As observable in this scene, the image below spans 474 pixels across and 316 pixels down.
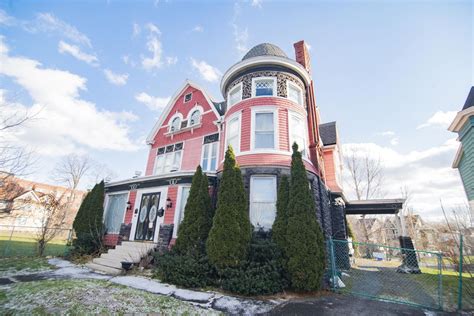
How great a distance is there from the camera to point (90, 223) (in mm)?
11156

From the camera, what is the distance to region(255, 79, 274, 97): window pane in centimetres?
1002

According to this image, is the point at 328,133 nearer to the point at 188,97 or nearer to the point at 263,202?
the point at 263,202

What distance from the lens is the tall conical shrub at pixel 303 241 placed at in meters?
6.11

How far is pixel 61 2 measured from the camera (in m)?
8.26

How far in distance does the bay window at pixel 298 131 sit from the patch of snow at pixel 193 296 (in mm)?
6695

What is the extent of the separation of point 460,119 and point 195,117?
1287 centimetres

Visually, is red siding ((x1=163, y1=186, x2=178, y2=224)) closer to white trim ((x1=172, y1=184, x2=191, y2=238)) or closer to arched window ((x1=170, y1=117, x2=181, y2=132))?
white trim ((x1=172, y1=184, x2=191, y2=238))

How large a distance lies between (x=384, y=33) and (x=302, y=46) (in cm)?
431

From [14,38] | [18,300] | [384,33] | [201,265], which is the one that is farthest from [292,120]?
[14,38]

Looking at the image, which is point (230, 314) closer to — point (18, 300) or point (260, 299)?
point (260, 299)

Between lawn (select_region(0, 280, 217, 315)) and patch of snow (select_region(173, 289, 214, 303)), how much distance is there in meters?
0.29

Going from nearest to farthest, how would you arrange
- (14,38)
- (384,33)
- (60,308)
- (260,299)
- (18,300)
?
(60,308) → (18,300) → (260,299) → (14,38) → (384,33)

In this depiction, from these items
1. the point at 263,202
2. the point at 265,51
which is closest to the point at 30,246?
the point at 263,202

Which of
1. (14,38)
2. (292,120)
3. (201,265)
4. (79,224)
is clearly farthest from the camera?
(79,224)
